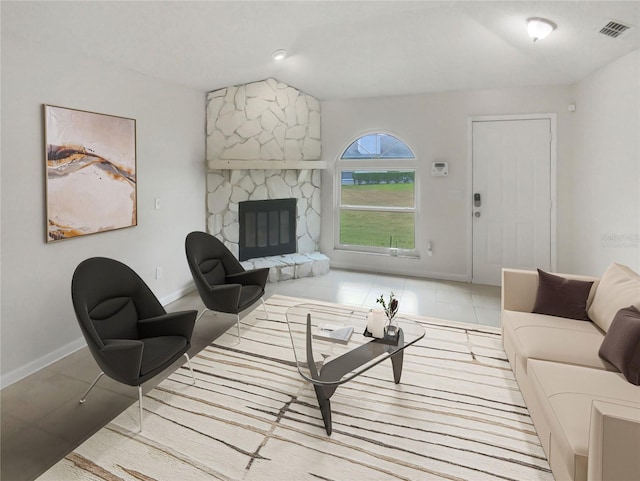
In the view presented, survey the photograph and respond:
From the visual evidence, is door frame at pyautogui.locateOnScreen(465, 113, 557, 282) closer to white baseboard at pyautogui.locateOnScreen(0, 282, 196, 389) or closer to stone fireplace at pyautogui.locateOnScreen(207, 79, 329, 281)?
stone fireplace at pyautogui.locateOnScreen(207, 79, 329, 281)

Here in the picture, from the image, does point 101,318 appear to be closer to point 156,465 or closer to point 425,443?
point 156,465

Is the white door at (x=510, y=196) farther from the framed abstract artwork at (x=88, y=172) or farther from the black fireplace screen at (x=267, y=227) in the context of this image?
the framed abstract artwork at (x=88, y=172)

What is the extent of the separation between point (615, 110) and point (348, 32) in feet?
8.78

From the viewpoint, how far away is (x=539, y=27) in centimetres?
306

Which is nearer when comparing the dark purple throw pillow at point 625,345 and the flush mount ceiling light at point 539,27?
the dark purple throw pillow at point 625,345

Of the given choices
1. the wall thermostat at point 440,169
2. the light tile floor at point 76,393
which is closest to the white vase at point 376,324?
the light tile floor at point 76,393

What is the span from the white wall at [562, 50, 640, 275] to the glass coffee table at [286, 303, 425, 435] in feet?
7.80

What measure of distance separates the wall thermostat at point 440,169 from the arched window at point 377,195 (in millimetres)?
308

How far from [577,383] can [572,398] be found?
16cm

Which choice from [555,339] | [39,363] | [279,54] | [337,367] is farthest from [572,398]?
[279,54]

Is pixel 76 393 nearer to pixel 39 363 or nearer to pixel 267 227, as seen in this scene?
pixel 39 363

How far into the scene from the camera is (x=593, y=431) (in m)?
1.26

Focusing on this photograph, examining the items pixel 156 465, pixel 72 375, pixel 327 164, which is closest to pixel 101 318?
pixel 72 375

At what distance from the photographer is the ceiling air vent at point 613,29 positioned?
288cm
